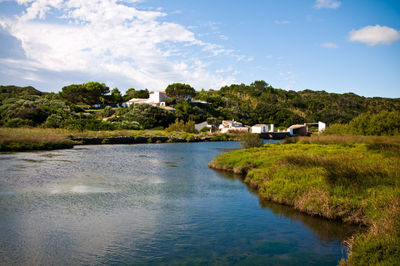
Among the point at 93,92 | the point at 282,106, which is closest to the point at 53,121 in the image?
the point at 93,92

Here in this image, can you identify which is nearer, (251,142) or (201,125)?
(251,142)

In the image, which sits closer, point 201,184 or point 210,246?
point 210,246

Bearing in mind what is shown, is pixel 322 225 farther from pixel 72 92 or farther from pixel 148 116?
pixel 72 92

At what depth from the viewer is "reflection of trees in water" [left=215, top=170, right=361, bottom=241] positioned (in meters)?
12.1

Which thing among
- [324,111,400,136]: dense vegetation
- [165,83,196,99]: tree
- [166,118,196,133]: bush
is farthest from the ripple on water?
[165,83,196,99]: tree

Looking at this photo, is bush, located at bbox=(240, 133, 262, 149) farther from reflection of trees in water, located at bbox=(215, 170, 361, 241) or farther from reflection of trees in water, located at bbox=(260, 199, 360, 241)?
reflection of trees in water, located at bbox=(260, 199, 360, 241)

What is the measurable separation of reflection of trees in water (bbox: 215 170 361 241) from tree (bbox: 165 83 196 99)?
11215 cm

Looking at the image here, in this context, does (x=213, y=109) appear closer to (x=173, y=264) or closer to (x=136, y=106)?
(x=136, y=106)

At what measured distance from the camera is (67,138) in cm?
5172

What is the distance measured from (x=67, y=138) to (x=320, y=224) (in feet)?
157

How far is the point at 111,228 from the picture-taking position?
12.7m

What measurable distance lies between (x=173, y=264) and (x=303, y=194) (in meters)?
8.33

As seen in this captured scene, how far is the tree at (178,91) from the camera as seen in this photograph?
12638cm

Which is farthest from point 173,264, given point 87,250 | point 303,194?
point 303,194
